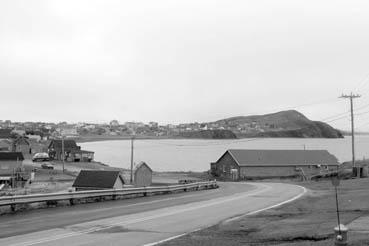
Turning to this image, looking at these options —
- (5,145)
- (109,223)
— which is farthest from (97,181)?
(5,145)

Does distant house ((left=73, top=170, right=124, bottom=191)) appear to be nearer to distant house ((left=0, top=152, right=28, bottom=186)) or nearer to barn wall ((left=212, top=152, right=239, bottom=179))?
distant house ((left=0, top=152, right=28, bottom=186))

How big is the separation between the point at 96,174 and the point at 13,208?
115 ft

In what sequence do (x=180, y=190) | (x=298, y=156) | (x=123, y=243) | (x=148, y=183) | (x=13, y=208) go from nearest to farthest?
1. (x=123, y=243)
2. (x=13, y=208)
3. (x=180, y=190)
4. (x=148, y=183)
5. (x=298, y=156)

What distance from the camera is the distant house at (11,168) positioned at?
9350 cm

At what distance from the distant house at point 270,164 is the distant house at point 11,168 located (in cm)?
3577

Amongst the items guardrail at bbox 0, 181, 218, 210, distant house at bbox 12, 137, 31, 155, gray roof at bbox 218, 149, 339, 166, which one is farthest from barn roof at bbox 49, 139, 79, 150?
guardrail at bbox 0, 181, 218, 210

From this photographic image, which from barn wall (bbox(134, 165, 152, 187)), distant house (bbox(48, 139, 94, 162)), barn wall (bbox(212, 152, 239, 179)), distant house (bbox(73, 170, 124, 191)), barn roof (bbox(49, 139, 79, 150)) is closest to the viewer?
distant house (bbox(73, 170, 124, 191))

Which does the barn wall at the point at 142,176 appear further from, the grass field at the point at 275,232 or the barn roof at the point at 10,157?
the grass field at the point at 275,232

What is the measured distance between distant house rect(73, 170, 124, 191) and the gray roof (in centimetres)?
4710

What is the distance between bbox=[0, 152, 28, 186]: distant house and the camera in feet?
307

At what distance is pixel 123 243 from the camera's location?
13.8m

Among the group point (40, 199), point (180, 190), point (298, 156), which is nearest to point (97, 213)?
point (40, 199)

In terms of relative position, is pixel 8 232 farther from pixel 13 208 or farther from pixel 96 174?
pixel 96 174

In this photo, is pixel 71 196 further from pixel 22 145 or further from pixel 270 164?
pixel 22 145
